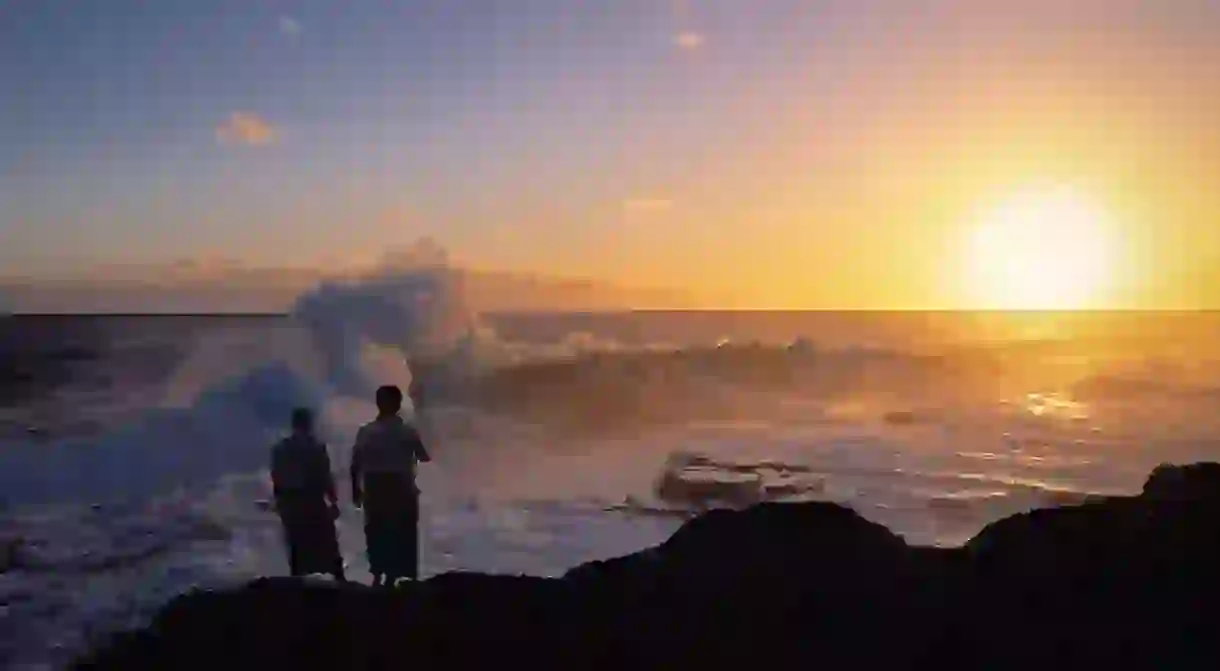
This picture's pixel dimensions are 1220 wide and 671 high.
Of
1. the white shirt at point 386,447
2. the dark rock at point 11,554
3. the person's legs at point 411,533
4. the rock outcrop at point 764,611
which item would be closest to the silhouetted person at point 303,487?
the white shirt at point 386,447

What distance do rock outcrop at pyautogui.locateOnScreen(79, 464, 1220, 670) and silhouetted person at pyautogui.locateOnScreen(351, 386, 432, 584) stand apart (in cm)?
131

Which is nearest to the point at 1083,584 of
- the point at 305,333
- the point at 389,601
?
the point at 389,601

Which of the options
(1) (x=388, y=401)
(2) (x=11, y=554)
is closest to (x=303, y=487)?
(1) (x=388, y=401)

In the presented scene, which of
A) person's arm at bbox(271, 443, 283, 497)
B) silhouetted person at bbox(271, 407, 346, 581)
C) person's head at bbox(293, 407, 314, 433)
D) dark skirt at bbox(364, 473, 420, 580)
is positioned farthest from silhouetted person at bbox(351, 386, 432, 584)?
person's arm at bbox(271, 443, 283, 497)

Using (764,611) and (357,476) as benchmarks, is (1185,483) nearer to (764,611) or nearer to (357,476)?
(764,611)

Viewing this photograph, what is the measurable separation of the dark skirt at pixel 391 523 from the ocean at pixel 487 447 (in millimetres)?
3612

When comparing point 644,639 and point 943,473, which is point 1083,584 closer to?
point 644,639

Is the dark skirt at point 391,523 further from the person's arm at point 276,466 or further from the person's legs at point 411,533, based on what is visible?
the person's arm at point 276,466

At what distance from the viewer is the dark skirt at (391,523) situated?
775 cm

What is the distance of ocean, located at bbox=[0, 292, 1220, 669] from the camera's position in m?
13.6

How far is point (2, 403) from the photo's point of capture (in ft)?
127

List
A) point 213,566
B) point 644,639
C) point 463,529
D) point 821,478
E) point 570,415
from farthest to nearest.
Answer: point 570,415 → point 821,478 → point 463,529 → point 213,566 → point 644,639

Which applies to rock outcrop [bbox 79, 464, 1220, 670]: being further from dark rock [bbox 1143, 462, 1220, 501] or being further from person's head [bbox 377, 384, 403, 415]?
person's head [bbox 377, 384, 403, 415]

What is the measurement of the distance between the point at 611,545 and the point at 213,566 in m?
5.15
